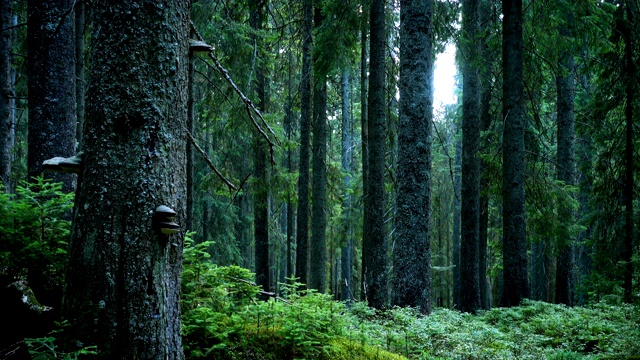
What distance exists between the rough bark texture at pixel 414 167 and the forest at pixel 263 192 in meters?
0.04

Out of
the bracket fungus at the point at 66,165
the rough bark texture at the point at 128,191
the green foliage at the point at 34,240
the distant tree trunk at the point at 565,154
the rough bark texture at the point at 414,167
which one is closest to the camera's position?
the rough bark texture at the point at 128,191

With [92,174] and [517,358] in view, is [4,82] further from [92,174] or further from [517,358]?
[517,358]

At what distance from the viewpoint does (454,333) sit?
6387 mm

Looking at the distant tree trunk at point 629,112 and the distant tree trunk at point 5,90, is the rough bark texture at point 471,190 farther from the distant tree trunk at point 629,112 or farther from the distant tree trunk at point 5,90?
the distant tree trunk at point 5,90

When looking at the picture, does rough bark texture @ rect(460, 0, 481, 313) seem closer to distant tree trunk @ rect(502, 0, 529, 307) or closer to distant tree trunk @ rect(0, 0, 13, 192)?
distant tree trunk @ rect(502, 0, 529, 307)

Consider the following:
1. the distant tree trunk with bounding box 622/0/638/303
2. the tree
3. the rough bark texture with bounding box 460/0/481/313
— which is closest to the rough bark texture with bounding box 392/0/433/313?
the tree

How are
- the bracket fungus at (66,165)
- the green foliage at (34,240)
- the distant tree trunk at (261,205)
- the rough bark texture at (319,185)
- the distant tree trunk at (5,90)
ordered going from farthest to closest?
the distant tree trunk at (261,205)
the rough bark texture at (319,185)
the distant tree trunk at (5,90)
the green foliage at (34,240)
the bracket fungus at (66,165)

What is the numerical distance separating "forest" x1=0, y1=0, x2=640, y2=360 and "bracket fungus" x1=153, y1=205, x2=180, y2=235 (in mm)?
13

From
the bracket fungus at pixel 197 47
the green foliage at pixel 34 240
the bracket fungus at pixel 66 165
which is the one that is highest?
the bracket fungus at pixel 197 47

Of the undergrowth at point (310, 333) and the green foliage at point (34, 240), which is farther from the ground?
the green foliage at point (34, 240)

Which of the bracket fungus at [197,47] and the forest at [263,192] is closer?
the forest at [263,192]

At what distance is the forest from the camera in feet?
9.43

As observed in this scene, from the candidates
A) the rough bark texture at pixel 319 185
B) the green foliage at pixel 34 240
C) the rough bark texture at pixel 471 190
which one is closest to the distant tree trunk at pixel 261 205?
the rough bark texture at pixel 319 185

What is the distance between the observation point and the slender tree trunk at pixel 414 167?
25.6 ft
